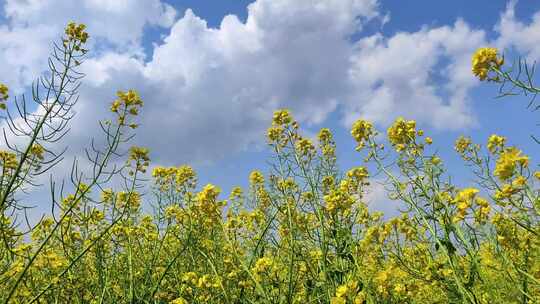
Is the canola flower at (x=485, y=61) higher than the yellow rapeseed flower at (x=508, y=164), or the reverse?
the canola flower at (x=485, y=61)

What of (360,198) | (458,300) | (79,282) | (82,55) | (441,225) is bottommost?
(458,300)

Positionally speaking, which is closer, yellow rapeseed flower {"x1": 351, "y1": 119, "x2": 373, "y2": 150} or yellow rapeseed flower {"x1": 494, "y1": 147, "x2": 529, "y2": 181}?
yellow rapeseed flower {"x1": 494, "y1": 147, "x2": 529, "y2": 181}

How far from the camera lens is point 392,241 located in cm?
352

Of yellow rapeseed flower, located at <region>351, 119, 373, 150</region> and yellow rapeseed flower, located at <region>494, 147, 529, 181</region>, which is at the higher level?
yellow rapeseed flower, located at <region>351, 119, 373, 150</region>

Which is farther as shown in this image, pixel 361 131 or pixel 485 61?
pixel 361 131

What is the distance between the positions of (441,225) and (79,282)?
2584 mm

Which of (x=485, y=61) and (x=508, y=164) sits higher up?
(x=485, y=61)

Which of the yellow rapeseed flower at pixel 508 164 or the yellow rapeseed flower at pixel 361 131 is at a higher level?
the yellow rapeseed flower at pixel 361 131

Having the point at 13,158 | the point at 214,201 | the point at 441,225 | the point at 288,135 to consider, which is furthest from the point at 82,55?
the point at 441,225

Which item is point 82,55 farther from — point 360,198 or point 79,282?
point 360,198

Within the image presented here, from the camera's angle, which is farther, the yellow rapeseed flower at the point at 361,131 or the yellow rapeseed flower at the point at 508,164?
the yellow rapeseed flower at the point at 361,131

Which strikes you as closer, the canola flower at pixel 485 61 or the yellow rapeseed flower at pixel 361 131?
the canola flower at pixel 485 61

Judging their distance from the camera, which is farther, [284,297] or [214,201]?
[214,201]

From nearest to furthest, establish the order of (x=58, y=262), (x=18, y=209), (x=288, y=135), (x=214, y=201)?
(x=18, y=209)
(x=214, y=201)
(x=58, y=262)
(x=288, y=135)
